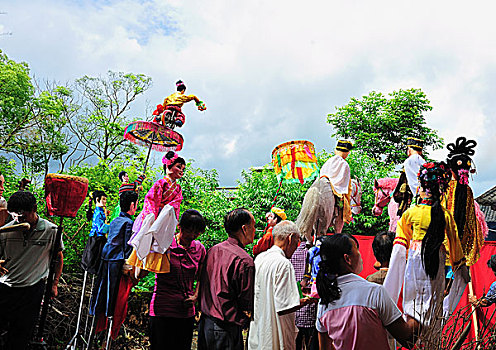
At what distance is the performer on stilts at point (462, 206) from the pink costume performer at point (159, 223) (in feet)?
8.01

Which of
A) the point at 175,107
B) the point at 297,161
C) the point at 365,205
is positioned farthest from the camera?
the point at 365,205

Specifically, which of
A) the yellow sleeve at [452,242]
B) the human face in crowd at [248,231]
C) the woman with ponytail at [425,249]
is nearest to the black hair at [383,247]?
the woman with ponytail at [425,249]

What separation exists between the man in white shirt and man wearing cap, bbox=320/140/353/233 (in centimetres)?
165

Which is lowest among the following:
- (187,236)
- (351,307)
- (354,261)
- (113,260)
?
(351,307)

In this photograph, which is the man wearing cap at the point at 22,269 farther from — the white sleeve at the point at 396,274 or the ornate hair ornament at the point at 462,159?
the ornate hair ornament at the point at 462,159

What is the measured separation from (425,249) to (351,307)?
1137 millimetres

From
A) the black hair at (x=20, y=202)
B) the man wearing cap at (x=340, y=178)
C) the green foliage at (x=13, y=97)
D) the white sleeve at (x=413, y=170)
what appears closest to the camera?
the black hair at (x=20, y=202)

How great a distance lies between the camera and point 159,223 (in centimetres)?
368

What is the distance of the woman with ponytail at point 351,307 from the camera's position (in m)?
2.22

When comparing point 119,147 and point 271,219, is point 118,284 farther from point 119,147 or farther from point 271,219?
point 119,147

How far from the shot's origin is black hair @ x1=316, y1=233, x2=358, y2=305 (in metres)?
2.37

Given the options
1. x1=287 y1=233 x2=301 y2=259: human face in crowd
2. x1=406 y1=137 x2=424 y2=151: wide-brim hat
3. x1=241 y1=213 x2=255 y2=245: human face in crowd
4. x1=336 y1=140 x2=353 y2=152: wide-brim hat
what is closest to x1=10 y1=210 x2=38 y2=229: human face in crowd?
x1=241 y1=213 x2=255 y2=245: human face in crowd

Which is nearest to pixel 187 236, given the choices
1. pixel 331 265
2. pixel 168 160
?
pixel 168 160

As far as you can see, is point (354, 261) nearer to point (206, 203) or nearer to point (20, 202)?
point (20, 202)
